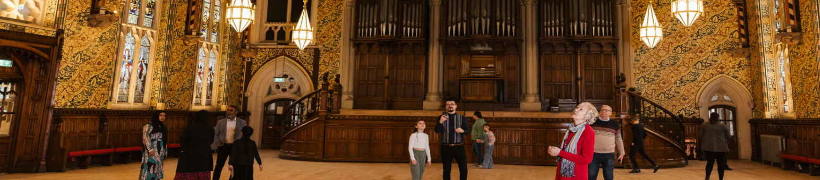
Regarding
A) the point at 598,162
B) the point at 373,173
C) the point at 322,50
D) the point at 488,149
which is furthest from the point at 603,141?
the point at 322,50

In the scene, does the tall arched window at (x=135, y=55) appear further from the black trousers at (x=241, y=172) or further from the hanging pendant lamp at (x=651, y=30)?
the hanging pendant lamp at (x=651, y=30)

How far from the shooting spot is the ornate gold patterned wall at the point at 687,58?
11.6m

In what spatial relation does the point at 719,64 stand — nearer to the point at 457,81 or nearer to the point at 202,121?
the point at 457,81

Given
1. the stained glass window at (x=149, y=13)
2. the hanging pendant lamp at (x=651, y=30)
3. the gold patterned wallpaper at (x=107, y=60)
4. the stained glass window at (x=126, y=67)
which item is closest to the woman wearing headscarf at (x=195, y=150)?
the gold patterned wallpaper at (x=107, y=60)

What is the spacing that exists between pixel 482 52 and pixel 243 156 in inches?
338

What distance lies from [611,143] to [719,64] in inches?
360

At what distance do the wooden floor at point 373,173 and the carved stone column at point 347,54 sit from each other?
368cm

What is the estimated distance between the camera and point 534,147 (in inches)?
356

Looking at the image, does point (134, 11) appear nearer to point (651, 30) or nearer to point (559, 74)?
point (559, 74)

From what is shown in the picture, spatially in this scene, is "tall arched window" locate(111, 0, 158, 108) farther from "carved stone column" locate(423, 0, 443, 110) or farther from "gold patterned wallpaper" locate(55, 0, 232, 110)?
"carved stone column" locate(423, 0, 443, 110)

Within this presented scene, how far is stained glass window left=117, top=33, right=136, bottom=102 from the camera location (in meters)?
8.95

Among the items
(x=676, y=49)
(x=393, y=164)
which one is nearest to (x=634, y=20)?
(x=676, y=49)

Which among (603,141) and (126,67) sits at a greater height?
(126,67)

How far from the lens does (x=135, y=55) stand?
9227 mm
